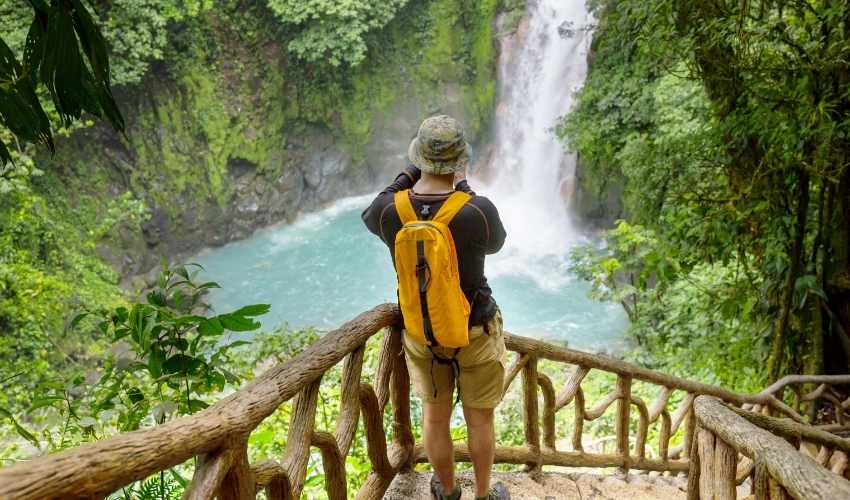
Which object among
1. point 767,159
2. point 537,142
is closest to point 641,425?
point 767,159

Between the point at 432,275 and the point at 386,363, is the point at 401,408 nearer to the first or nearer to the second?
the point at 386,363

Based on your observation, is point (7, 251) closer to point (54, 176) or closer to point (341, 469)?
point (54, 176)

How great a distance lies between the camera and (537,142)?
1594cm

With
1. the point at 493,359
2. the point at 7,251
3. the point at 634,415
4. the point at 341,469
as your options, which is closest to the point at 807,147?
the point at 493,359

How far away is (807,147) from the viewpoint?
12.0ft

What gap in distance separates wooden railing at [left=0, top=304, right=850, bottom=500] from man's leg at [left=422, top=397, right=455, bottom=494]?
0.52 ft

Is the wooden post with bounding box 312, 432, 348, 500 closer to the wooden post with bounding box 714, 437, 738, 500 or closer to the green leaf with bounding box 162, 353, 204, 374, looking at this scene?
the green leaf with bounding box 162, 353, 204, 374

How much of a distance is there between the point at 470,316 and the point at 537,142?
1452cm

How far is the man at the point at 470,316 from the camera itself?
1.82m

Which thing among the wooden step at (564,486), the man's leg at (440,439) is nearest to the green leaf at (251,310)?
the man's leg at (440,439)

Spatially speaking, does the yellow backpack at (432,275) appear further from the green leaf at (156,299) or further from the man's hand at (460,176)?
the green leaf at (156,299)

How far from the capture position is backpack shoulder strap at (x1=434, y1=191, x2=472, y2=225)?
178cm

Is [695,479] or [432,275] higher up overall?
[432,275]

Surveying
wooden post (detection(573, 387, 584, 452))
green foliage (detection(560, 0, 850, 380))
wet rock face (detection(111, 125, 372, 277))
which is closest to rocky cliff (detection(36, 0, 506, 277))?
wet rock face (detection(111, 125, 372, 277))
